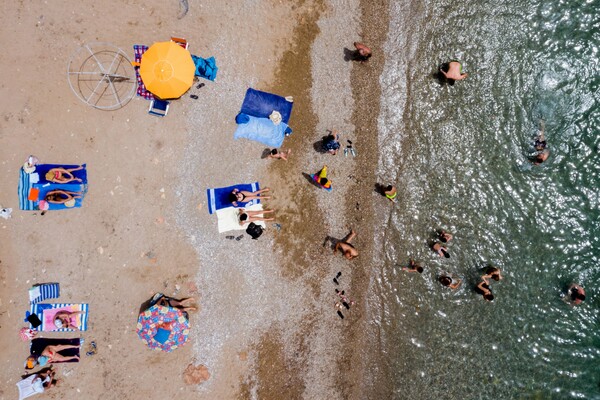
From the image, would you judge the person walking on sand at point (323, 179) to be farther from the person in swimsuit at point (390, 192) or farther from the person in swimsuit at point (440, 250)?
the person in swimsuit at point (440, 250)

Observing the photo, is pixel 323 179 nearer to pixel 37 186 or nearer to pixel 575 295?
pixel 37 186

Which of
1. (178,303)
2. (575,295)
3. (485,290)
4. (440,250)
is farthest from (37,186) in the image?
(575,295)

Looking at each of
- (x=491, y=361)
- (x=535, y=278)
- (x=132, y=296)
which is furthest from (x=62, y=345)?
(x=535, y=278)

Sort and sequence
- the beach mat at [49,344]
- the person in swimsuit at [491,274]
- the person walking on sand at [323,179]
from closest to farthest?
1. the beach mat at [49,344]
2. the person walking on sand at [323,179]
3. the person in swimsuit at [491,274]

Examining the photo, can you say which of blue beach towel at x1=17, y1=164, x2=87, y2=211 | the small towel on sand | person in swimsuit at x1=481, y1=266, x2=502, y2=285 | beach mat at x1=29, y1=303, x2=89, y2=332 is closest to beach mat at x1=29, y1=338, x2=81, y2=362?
beach mat at x1=29, y1=303, x2=89, y2=332

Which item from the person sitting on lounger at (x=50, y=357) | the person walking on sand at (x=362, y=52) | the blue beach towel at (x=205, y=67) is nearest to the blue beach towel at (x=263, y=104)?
the blue beach towel at (x=205, y=67)

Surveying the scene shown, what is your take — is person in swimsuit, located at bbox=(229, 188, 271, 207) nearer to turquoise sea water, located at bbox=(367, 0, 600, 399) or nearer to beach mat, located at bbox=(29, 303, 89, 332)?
turquoise sea water, located at bbox=(367, 0, 600, 399)
